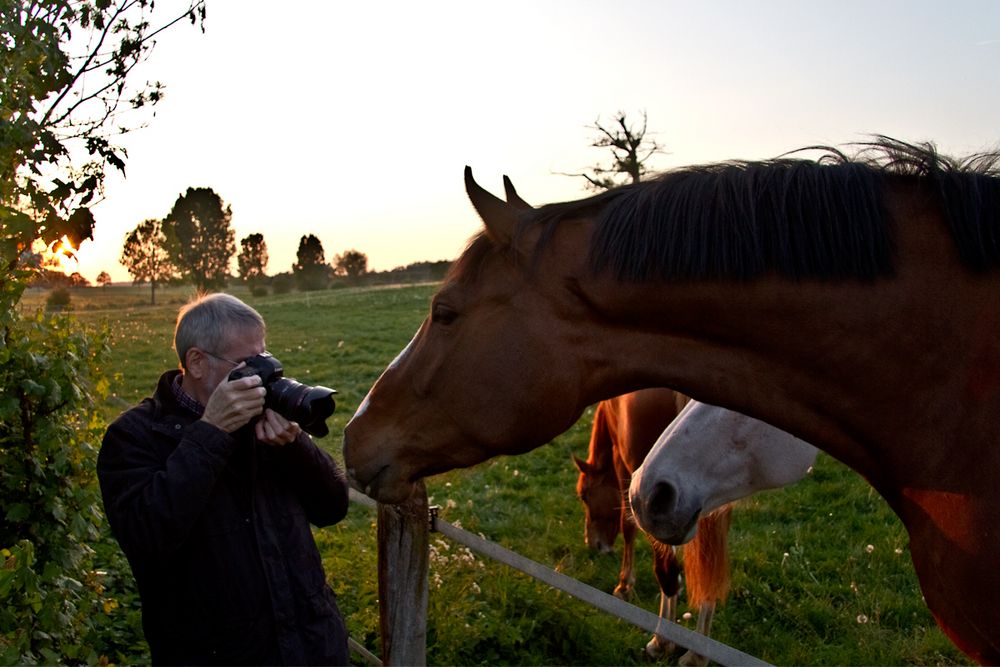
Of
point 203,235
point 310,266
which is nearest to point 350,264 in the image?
point 310,266

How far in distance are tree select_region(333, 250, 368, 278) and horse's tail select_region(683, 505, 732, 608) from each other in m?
58.8

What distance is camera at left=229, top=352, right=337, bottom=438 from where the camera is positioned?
232cm

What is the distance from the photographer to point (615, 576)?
20.1 ft

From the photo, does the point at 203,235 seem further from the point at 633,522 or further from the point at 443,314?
the point at 443,314

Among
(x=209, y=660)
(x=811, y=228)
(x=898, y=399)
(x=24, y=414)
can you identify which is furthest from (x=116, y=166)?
(x=898, y=399)

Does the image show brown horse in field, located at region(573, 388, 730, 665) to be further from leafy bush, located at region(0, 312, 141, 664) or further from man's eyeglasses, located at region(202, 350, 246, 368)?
leafy bush, located at region(0, 312, 141, 664)

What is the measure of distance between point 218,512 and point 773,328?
176 centimetres

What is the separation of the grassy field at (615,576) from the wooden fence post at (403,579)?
26.8 inches

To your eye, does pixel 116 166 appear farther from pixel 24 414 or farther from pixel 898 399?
pixel 898 399

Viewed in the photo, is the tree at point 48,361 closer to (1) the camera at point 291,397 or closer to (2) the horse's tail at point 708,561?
(1) the camera at point 291,397

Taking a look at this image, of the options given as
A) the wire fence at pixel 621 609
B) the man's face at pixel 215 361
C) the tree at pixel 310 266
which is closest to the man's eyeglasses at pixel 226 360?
the man's face at pixel 215 361

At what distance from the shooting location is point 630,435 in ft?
19.2

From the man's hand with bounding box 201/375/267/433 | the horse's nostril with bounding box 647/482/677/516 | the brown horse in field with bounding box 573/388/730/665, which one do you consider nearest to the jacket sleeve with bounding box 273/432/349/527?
the man's hand with bounding box 201/375/267/433

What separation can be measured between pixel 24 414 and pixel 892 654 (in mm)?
4742
